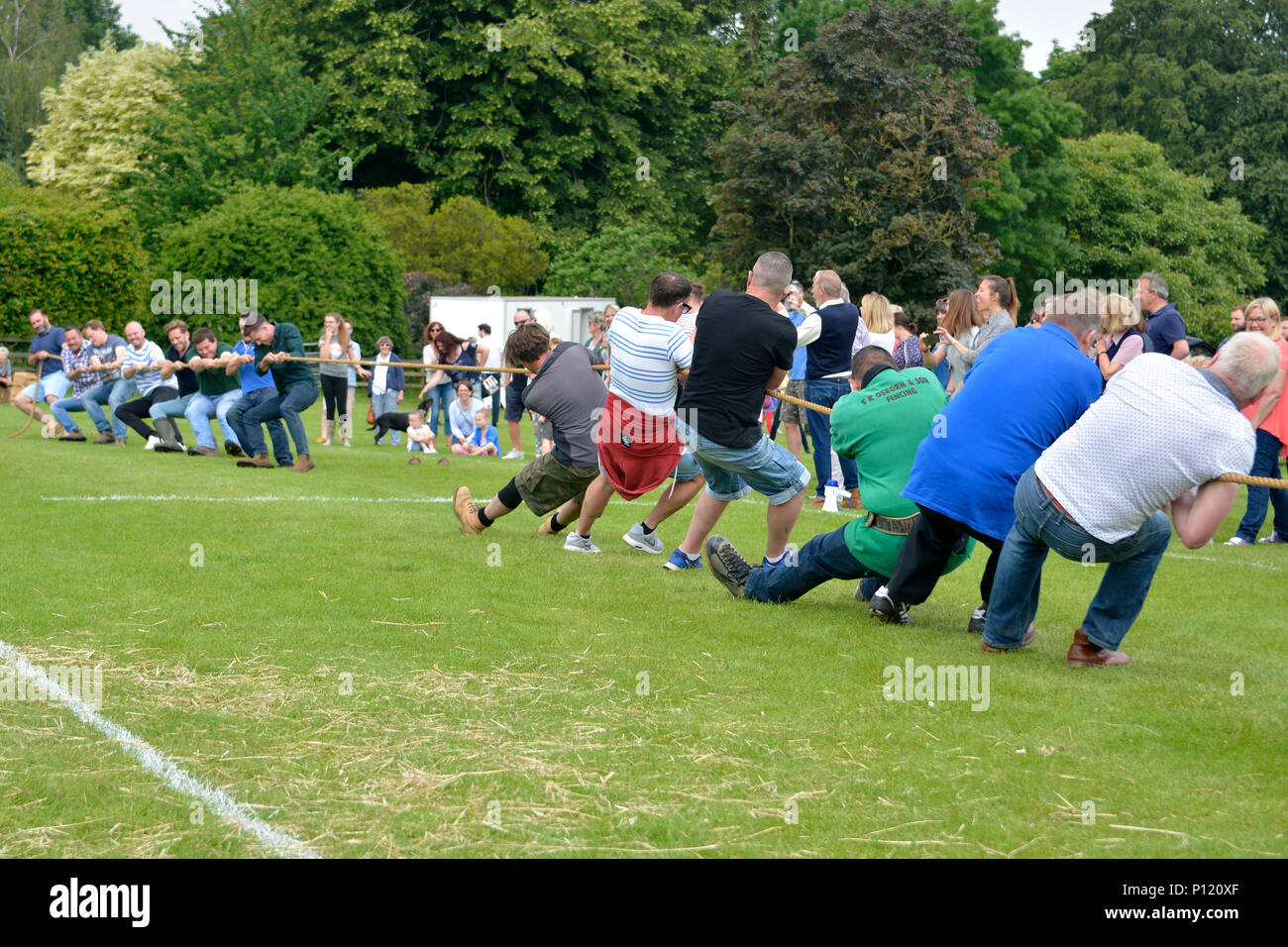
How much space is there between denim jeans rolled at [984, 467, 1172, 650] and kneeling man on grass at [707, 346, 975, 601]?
1.81 feet

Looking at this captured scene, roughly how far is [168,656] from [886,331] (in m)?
9.45

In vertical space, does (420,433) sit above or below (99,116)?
below

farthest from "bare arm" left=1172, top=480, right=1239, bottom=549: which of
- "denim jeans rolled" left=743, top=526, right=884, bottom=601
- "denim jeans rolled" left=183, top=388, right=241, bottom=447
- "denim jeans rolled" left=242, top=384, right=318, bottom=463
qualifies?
"denim jeans rolled" left=183, top=388, right=241, bottom=447

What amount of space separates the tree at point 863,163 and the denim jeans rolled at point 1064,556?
101 ft

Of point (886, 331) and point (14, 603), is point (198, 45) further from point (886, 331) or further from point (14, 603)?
point (14, 603)

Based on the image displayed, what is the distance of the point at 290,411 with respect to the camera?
1656 centimetres

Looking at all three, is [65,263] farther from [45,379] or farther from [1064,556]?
[1064,556]

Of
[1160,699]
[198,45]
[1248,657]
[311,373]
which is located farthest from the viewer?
[198,45]

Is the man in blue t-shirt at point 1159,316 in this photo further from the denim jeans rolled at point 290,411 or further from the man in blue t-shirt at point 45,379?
the man in blue t-shirt at point 45,379

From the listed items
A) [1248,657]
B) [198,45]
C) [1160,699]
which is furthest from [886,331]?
[198,45]

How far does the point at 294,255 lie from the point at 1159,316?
26.5m

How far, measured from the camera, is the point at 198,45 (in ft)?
167

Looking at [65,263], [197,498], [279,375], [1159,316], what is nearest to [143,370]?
[279,375]
